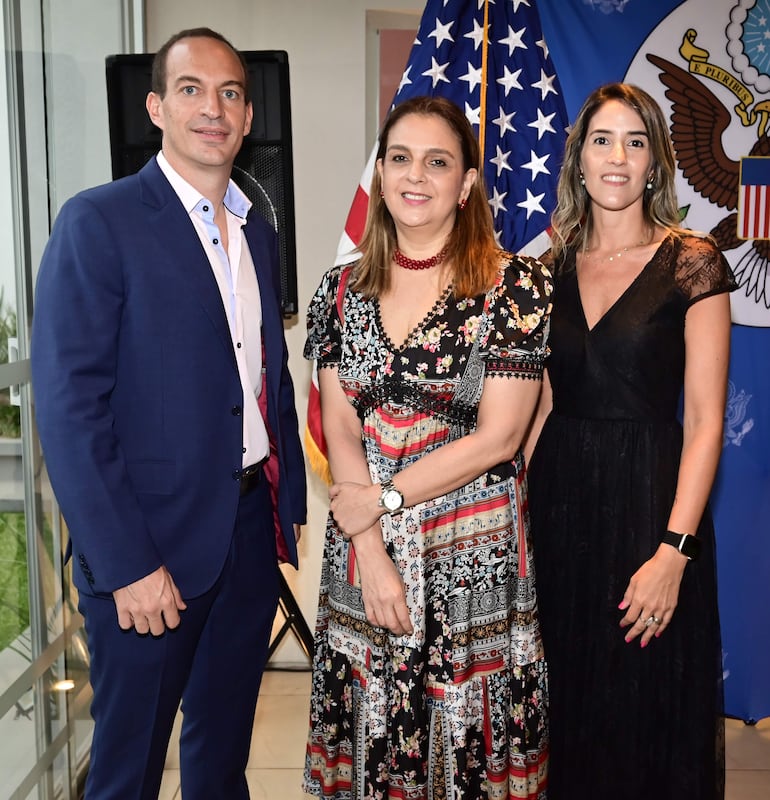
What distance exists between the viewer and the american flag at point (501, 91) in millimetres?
2916

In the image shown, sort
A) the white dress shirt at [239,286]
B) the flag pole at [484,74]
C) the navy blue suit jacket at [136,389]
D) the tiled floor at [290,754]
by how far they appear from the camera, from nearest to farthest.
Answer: the navy blue suit jacket at [136,389] → the white dress shirt at [239,286] → the tiled floor at [290,754] → the flag pole at [484,74]

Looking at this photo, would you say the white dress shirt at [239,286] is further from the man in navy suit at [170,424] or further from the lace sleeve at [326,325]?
the lace sleeve at [326,325]

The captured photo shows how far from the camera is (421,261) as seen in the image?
186cm

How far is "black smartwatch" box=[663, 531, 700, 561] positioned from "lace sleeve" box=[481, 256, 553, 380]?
19.7 inches

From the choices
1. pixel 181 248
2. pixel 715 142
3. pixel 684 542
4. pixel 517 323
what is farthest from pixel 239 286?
pixel 715 142

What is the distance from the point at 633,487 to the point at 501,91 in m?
1.60

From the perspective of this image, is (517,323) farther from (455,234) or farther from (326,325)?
(326,325)

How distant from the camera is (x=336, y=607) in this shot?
1.90m

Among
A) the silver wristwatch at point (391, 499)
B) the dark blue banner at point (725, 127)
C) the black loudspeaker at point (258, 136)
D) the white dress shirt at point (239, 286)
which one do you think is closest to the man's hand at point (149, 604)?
the white dress shirt at point (239, 286)

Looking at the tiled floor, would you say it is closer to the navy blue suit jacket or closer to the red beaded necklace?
the navy blue suit jacket

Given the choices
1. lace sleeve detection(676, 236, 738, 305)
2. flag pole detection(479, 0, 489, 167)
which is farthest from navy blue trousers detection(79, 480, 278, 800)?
flag pole detection(479, 0, 489, 167)

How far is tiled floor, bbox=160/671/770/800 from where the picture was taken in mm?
2732

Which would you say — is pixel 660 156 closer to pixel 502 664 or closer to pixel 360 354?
pixel 360 354

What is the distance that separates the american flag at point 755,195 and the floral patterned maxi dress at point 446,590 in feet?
5.50
